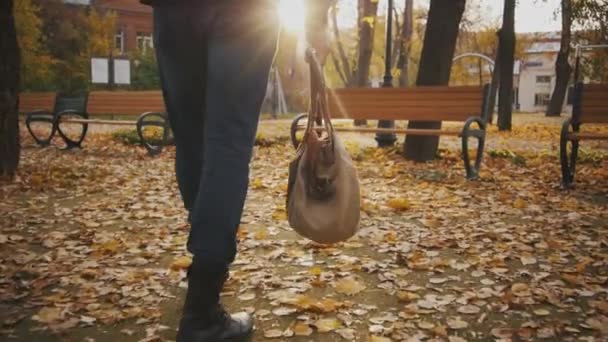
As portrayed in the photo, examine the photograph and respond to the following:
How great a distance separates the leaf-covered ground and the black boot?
10.7 inches

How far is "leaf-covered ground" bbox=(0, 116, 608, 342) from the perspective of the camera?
2574 millimetres

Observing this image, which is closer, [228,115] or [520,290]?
[228,115]

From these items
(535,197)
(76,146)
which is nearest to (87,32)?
(76,146)

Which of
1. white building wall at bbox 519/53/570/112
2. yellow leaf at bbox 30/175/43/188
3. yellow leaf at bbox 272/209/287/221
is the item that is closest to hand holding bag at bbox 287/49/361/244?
yellow leaf at bbox 272/209/287/221

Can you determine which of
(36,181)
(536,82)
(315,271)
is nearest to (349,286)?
(315,271)

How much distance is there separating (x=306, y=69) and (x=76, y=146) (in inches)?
374

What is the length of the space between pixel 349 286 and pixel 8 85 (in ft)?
17.0

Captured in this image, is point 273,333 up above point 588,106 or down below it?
below

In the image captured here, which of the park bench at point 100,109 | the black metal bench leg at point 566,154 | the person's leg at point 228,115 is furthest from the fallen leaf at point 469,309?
the park bench at point 100,109

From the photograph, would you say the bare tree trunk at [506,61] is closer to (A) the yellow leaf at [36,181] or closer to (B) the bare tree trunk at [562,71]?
(B) the bare tree trunk at [562,71]

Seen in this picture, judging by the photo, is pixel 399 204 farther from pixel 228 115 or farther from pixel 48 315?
pixel 228 115

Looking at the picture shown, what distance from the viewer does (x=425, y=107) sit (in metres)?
7.65

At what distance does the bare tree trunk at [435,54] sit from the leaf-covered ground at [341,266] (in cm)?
185

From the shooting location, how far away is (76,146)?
11.0 metres
